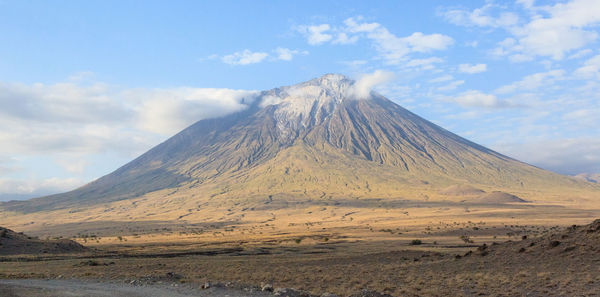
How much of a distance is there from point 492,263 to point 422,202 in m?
131

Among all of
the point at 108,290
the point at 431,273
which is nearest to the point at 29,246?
the point at 108,290

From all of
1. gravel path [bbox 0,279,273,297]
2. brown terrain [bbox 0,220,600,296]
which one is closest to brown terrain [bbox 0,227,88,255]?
brown terrain [bbox 0,220,600,296]

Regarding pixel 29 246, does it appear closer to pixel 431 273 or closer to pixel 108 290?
pixel 108 290

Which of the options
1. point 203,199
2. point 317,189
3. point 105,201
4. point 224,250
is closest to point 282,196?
point 317,189

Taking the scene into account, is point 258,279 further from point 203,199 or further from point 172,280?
point 203,199

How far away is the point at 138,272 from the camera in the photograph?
2291 centimetres

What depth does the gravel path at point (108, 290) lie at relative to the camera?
50.4ft

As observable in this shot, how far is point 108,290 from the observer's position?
16938 millimetres

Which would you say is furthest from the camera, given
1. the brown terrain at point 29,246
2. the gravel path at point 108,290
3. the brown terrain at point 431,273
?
the brown terrain at point 29,246

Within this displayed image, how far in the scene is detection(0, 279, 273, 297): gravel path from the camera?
1536cm

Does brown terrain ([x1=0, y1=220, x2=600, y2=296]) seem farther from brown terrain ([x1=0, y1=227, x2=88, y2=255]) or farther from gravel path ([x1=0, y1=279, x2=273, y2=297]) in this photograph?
brown terrain ([x1=0, y1=227, x2=88, y2=255])

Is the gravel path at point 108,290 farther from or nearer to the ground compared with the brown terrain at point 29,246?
farther from the ground

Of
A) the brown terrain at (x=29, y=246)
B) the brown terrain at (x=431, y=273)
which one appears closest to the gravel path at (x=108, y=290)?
the brown terrain at (x=431, y=273)

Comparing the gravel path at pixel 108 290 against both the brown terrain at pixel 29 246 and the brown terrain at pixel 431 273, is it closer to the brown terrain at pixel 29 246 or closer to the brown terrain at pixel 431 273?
the brown terrain at pixel 431 273
